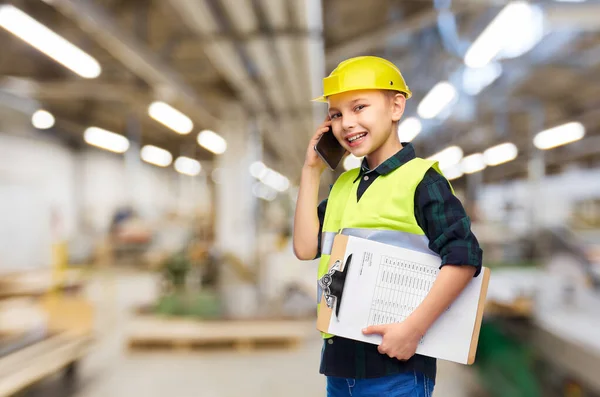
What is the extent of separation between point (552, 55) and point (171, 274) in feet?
18.4

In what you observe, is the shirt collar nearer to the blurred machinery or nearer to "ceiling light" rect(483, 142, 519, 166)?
→ "ceiling light" rect(483, 142, 519, 166)

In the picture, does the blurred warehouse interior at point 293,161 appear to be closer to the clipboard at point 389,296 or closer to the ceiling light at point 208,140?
the clipboard at point 389,296

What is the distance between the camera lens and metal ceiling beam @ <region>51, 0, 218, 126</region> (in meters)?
4.01

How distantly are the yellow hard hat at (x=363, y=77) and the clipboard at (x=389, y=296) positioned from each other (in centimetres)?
25

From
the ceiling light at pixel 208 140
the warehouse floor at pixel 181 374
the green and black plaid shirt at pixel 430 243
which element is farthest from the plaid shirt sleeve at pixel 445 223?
the ceiling light at pixel 208 140

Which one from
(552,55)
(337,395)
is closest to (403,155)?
(337,395)

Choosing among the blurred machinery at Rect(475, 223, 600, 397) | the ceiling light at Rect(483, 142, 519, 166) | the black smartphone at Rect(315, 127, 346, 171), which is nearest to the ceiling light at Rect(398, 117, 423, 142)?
the black smartphone at Rect(315, 127, 346, 171)

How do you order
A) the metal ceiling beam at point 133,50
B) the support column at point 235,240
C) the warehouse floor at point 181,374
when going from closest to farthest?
the metal ceiling beam at point 133,50 < the warehouse floor at point 181,374 < the support column at point 235,240

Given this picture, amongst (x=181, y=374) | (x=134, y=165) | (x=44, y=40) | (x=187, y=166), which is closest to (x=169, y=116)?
(x=44, y=40)

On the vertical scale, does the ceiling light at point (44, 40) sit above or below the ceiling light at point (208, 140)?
below

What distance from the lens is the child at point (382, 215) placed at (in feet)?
2.54

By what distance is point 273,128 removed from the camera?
263 centimetres

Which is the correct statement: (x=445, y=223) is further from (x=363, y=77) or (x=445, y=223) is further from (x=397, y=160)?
(x=363, y=77)

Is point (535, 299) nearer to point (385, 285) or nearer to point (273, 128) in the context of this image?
point (273, 128)
